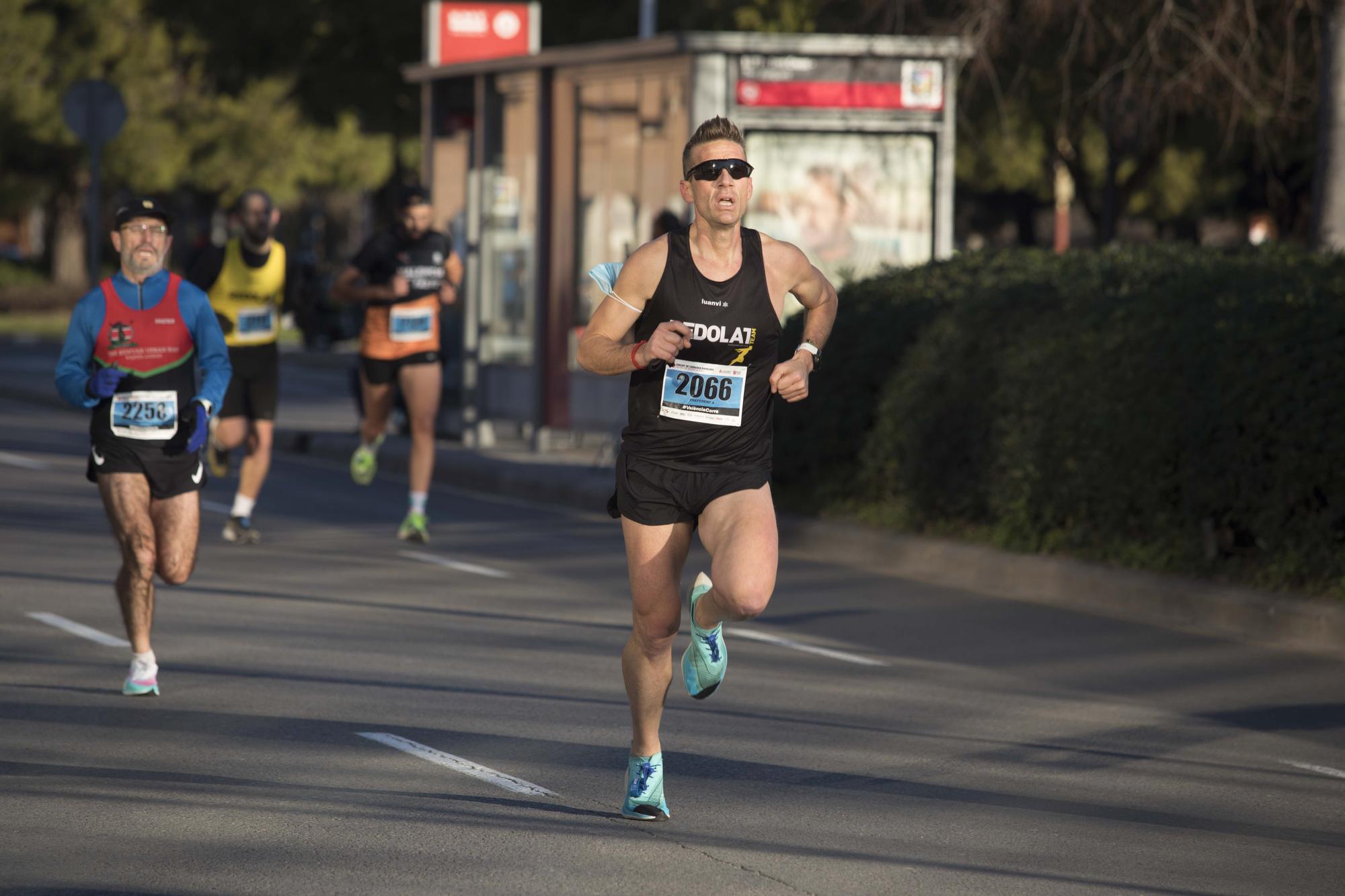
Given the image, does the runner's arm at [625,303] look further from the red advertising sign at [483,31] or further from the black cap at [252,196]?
the red advertising sign at [483,31]

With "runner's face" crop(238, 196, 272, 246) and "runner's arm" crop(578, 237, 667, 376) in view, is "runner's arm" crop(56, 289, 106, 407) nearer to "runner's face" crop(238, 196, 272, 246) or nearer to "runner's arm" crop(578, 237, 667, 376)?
→ "runner's arm" crop(578, 237, 667, 376)

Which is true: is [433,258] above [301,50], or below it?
below

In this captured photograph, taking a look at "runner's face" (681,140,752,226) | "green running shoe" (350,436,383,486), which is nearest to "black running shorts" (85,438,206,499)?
"runner's face" (681,140,752,226)

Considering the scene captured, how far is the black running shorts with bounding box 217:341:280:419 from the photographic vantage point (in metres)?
13.0

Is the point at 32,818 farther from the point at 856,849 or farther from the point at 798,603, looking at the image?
the point at 798,603

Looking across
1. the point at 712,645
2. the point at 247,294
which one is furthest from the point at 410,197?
the point at 712,645

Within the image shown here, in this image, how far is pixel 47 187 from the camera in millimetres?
53312

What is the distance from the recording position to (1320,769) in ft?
24.3

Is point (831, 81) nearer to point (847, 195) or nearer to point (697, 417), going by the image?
point (847, 195)

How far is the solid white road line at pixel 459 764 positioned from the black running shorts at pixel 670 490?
3.43 feet

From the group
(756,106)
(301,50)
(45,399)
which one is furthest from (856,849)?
(301,50)

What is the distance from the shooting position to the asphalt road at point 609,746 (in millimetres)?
5836

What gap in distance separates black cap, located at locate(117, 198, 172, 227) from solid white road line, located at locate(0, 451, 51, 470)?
9.62 meters

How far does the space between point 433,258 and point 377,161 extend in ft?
141
